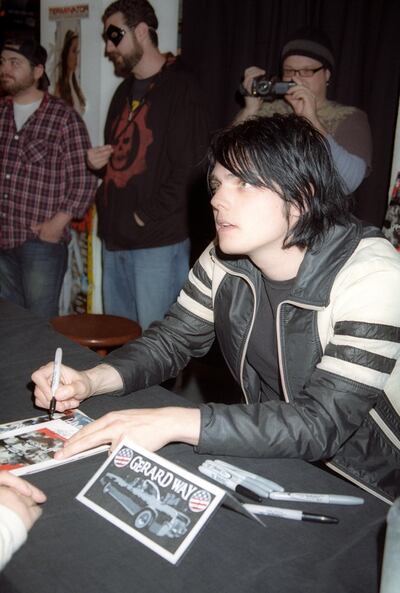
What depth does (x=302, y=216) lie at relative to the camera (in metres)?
1.36

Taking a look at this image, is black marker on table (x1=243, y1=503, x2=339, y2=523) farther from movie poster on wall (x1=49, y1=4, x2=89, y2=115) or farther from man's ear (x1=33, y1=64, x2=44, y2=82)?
movie poster on wall (x1=49, y1=4, x2=89, y2=115)

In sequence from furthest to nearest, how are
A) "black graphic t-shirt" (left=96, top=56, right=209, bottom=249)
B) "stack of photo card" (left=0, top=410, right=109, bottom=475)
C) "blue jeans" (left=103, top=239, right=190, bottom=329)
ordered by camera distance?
"blue jeans" (left=103, top=239, right=190, bottom=329) → "black graphic t-shirt" (left=96, top=56, right=209, bottom=249) → "stack of photo card" (left=0, top=410, right=109, bottom=475)

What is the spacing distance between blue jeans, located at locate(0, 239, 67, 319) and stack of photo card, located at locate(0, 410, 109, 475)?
7.25ft

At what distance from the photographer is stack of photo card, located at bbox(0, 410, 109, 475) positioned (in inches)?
40.4

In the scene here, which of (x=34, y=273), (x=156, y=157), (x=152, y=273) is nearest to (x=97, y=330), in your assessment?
(x=152, y=273)

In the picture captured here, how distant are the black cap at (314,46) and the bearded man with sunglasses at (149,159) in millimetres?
563

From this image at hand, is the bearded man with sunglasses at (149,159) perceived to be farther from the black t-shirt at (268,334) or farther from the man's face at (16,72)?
the black t-shirt at (268,334)

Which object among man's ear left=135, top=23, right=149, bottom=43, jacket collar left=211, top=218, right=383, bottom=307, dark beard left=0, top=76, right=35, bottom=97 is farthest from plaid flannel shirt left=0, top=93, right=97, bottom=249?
jacket collar left=211, top=218, right=383, bottom=307

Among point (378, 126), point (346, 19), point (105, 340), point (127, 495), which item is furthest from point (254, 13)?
point (127, 495)

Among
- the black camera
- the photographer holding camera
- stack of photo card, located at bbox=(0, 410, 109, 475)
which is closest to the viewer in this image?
stack of photo card, located at bbox=(0, 410, 109, 475)

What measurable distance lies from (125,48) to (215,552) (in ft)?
8.91

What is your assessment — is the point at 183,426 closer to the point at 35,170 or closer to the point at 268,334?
the point at 268,334

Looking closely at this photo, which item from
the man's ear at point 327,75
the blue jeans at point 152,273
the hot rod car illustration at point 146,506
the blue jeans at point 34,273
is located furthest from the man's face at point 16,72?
the hot rod car illustration at point 146,506

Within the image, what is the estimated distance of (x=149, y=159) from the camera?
298 cm
